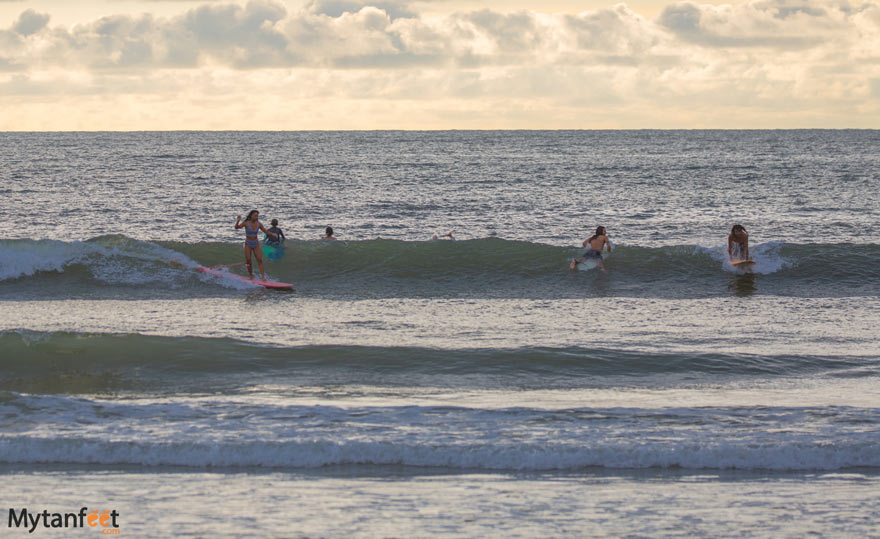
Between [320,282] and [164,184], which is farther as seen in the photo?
[164,184]

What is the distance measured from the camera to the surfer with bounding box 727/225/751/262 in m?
22.1

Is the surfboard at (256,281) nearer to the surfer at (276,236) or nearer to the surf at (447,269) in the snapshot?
the surf at (447,269)

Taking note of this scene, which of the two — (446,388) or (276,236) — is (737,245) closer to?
(276,236)

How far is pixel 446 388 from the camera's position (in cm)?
1062

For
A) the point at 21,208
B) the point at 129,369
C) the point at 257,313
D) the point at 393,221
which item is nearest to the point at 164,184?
the point at 21,208

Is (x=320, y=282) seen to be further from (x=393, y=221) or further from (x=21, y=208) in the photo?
(x=21, y=208)

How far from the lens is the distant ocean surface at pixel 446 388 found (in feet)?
22.5

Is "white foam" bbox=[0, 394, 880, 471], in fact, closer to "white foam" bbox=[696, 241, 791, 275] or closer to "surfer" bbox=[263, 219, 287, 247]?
"surfer" bbox=[263, 219, 287, 247]

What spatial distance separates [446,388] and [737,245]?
1428 centimetres

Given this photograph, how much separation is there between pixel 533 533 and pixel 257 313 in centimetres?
1128

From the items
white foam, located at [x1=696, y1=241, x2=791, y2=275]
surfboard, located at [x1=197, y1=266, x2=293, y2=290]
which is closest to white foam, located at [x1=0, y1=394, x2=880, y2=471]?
surfboard, located at [x1=197, y1=266, x2=293, y2=290]

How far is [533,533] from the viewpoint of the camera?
6191 millimetres

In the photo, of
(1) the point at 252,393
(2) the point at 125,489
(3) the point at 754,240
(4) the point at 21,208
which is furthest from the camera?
(4) the point at 21,208

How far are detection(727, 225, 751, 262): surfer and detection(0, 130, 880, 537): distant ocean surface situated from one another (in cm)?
53
